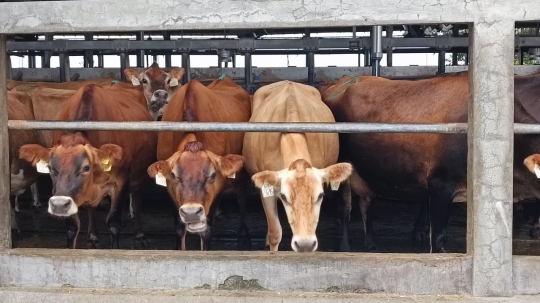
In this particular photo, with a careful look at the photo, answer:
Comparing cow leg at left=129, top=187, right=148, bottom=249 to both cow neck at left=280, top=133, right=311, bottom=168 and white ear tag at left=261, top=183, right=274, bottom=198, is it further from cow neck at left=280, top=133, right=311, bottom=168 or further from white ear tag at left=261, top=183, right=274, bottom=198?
white ear tag at left=261, top=183, right=274, bottom=198

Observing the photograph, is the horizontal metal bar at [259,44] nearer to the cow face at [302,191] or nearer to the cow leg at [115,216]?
the cow leg at [115,216]

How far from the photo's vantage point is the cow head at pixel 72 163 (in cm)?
646

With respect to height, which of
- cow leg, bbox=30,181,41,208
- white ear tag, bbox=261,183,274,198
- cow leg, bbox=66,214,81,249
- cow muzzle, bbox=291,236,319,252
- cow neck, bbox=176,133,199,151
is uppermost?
cow neck, bbox=176,133,199,151

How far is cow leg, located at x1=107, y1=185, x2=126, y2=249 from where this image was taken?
24.5 ft

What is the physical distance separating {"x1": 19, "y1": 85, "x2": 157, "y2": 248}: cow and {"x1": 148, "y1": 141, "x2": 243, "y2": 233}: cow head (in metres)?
0.61

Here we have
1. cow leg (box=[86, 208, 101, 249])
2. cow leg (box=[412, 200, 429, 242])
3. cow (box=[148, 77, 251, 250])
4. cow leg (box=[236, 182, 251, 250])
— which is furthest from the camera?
cow leg (box=[412, 200, 429, 242])

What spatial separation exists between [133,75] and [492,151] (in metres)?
7.09

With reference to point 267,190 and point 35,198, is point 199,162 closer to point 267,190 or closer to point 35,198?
point 267,190

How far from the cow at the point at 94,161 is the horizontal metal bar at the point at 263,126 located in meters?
1.14

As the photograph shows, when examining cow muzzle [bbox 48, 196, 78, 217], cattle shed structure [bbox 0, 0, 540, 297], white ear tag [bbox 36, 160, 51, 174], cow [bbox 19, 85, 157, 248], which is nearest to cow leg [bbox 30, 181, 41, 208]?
cow [bbox 19, 85, 157, 248]

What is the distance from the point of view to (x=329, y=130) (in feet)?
16.6

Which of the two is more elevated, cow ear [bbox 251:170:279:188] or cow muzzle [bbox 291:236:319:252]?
cow ear [bbox 251:170:279:188]

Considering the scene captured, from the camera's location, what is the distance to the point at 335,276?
16.8 ft

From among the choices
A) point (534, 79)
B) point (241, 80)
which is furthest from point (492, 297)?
point (241, 80)
